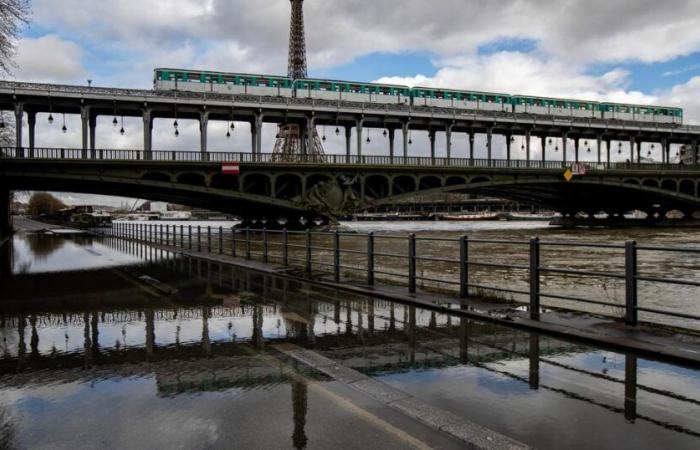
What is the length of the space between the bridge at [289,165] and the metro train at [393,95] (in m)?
2.24

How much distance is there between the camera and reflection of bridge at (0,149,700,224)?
45.4 m

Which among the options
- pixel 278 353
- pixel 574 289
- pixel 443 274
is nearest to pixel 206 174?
pixel 443 274

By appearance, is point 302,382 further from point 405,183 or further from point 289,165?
point 405,183

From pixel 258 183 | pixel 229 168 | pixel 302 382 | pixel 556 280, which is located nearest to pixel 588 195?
pixel 258 183

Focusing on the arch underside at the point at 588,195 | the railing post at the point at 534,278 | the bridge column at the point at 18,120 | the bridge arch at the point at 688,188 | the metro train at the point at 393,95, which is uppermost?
the metro train at the point at 393,95

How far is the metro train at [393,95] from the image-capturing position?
54.4m

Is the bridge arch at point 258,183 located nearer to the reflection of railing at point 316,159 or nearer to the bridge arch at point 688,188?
the reflection of railing at point 316,159

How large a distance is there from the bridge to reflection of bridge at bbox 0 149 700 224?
11 cm

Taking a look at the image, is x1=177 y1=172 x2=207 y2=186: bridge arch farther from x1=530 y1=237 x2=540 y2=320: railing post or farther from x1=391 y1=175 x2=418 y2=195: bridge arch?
x1=530 y1=237 x2=540 y2=320: railing post

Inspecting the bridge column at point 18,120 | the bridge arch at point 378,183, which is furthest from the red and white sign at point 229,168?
the bridge column at point 18,120

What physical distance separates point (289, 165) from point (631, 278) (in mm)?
45747

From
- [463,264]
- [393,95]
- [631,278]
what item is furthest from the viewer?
[393,95]

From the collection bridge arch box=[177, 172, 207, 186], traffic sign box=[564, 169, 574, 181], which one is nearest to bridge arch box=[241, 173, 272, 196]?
bridge arch box=[177, 172, 207, 186]

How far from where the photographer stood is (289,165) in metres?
52.2
